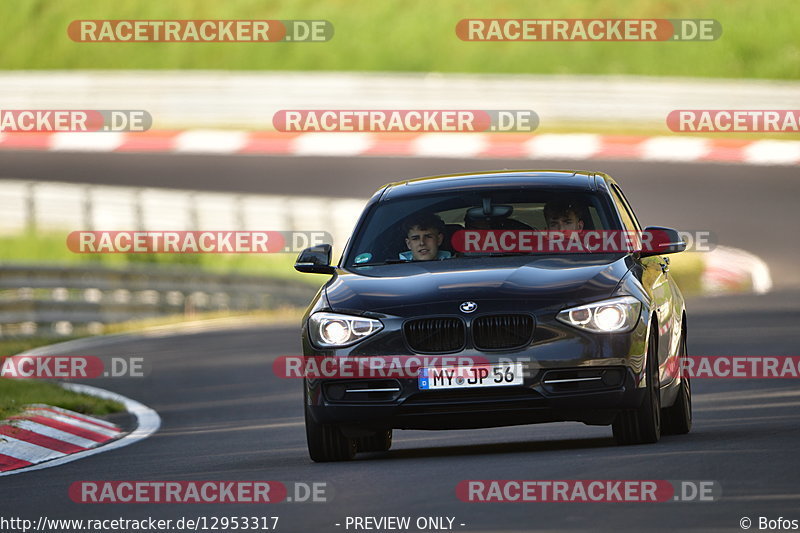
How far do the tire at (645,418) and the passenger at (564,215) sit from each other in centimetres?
106

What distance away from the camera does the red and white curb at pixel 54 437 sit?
37.3 ft

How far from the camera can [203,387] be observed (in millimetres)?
16922

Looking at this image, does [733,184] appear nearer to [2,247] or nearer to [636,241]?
[2,247]

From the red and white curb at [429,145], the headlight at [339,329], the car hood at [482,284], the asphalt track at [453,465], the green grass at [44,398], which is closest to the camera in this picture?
the asphalt track at [453,465]

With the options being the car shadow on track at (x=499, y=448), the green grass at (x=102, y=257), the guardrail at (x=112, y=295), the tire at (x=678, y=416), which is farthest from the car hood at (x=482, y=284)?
the green grass at (x=102, y=257)

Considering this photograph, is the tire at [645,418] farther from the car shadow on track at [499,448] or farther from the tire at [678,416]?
the tire at [678,416]

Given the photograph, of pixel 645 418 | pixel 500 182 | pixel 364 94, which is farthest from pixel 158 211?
pixel 645 418

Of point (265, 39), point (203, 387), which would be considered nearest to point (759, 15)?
point (265, 39)

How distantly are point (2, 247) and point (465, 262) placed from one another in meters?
20.8

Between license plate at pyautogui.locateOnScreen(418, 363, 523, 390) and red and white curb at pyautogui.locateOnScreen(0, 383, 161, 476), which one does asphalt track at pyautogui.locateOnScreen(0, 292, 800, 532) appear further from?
license plate at pyautogui.locateOnScreen(418, 363, 523, 390)

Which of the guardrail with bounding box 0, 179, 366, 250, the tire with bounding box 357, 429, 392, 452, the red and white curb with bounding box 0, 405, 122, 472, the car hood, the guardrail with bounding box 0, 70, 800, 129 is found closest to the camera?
the car hood

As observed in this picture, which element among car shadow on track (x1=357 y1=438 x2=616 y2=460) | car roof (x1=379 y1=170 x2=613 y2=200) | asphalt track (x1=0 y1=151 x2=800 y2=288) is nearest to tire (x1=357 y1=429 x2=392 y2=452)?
car shadow on track (x1=357 y1=438 x2=616 y2=460)

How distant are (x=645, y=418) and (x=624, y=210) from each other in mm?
1977

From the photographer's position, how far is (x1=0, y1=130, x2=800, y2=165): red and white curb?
34.9m
